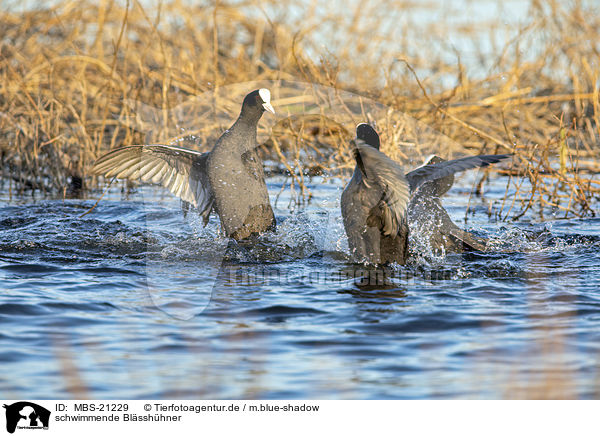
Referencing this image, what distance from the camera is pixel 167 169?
5938mm

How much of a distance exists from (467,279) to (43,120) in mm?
4542

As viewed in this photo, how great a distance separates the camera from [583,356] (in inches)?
127

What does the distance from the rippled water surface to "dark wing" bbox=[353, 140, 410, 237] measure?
326mm

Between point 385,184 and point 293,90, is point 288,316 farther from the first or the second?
point 293,90

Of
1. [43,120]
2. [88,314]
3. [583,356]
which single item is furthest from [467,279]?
[43,120]

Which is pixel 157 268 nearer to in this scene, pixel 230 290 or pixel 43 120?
pixel 230 290
